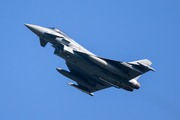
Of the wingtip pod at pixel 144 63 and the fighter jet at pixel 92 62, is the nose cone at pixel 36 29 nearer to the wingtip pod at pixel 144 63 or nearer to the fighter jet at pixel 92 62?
the fighter jet at pixel 92 62

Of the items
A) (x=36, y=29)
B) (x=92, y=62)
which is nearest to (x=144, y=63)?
(x=92, y=62)

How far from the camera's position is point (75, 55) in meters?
22.2

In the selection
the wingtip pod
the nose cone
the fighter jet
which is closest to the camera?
the wingtip pod

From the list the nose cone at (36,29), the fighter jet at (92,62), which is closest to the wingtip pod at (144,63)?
the fighter jet at (92,62)

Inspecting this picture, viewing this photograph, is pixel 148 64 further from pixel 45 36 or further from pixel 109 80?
pixel 45 36

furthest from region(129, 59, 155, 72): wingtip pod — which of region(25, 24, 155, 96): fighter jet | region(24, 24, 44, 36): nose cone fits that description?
region(24, 24, 44, 36): nose cone

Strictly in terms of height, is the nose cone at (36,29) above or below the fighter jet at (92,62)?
above

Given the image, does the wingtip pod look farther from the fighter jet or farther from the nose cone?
the nose cone

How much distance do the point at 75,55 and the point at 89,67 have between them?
1.81 meters

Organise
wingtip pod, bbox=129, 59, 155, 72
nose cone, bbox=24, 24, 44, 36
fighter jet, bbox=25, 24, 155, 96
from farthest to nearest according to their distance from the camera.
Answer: nose cone, bbox=24, 24, 44, 36 < fighter jet, bbox=25, 24, 155, 96 < wingtip pod, bbox=129, 59, 155, 72

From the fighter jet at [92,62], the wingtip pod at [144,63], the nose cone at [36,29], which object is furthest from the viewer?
the nose cone at [36,29]

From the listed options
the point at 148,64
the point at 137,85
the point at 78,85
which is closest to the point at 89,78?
the point at 78,85

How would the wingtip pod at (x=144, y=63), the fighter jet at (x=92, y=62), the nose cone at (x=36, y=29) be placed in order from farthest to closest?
the nose cone at (x=36, y=29), the fighter jet at (x=92, y=62), the wingtip pod at (x=144, y=63)

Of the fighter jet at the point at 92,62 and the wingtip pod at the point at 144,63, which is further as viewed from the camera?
the fighter jet at the point at 92,62
